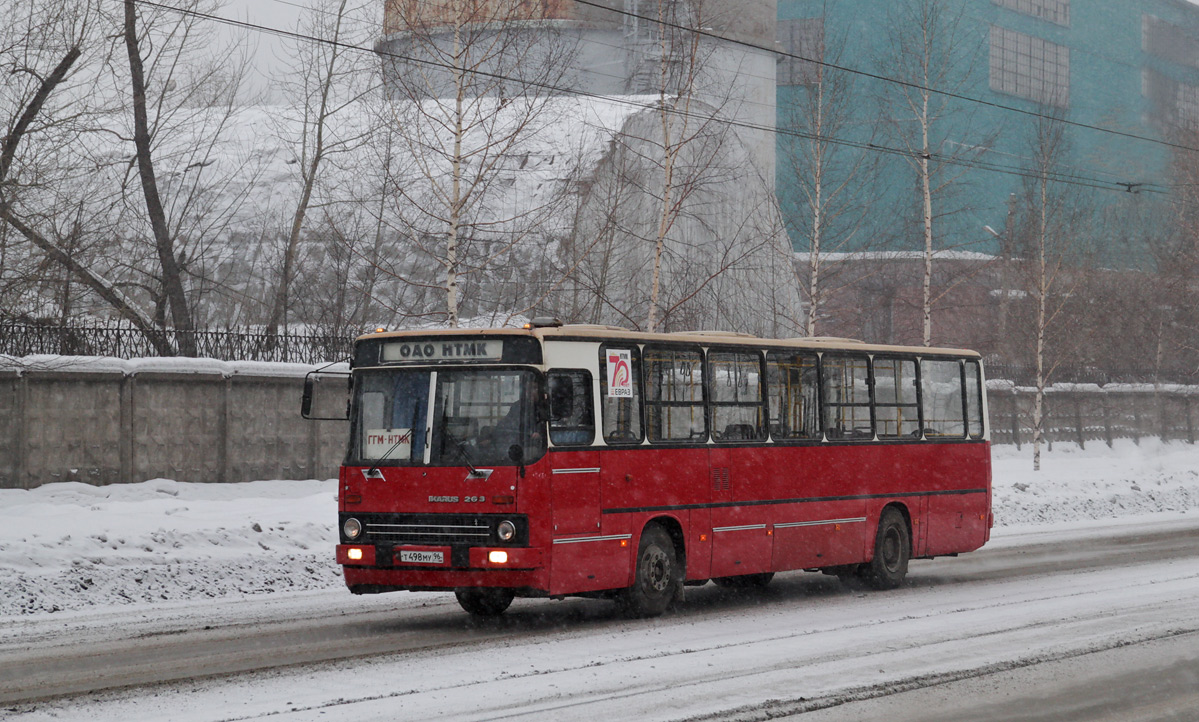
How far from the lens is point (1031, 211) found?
137 feet

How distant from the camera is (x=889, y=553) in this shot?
57.7ft

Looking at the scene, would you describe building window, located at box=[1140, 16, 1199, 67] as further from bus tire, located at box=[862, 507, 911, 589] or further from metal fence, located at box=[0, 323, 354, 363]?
bus tire, located at box=[862, 507, 911, 589]

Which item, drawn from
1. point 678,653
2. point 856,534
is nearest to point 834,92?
point 856,534

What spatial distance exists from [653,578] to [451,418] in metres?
2.59

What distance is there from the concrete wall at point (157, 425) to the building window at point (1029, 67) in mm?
59870

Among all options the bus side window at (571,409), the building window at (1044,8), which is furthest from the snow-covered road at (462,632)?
the building window at (1044,8)

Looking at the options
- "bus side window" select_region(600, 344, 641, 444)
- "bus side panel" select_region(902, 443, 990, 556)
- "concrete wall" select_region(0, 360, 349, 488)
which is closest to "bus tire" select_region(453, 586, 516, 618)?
"bus side window" select_region(600, 344, 641, 444)

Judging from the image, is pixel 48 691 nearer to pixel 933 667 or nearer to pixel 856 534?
pixel 933 667

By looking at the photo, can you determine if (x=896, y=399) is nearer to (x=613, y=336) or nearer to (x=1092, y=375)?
(x=613, y=336)

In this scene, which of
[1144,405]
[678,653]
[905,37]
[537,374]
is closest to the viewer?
[678,653]

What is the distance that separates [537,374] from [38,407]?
10342 mm

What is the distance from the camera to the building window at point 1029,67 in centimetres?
7631

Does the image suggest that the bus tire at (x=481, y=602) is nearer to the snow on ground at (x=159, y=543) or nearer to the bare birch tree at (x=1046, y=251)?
the snow on ground at (x=159, y=543)

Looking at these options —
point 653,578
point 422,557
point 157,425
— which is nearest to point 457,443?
point 422,557
